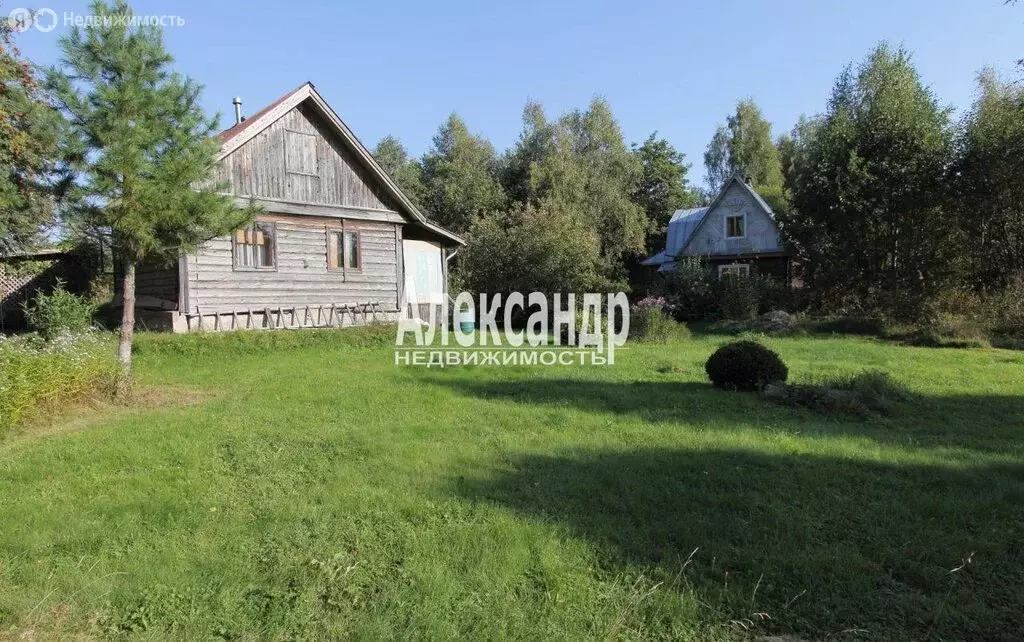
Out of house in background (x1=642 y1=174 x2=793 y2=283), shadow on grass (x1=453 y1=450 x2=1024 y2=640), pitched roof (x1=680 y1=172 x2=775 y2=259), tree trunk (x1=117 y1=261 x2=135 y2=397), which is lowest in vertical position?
shadow on grass (x1=453 y1=450 x2=1024 y2=640)

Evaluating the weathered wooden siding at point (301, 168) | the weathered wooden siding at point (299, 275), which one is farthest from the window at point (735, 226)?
the weathered wooden siding at point (301, 168)

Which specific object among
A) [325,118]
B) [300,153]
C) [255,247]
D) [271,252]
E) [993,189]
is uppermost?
[325,118]

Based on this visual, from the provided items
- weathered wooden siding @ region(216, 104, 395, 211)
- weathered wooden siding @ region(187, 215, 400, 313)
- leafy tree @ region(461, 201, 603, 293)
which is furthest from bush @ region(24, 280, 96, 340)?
leafy tree @ region(461, 201, 603, 293)

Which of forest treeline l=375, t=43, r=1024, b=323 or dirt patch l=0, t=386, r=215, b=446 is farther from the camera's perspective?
forest treeline l=375, t=43, r=1024, b=323

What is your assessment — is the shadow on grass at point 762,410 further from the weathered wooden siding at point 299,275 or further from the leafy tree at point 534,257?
the leafy tree at point 534,257

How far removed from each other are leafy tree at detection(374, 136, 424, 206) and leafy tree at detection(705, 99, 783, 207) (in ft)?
74.0

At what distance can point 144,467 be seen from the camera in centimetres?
521

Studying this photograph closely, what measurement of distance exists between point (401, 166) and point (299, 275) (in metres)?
23.6

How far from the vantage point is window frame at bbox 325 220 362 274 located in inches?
651

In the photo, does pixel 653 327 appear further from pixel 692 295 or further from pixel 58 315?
pixel 58 315

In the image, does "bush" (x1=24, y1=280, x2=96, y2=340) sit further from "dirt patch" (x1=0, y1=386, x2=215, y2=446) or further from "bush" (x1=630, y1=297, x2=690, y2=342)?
"bush" (x1=630, y1=297, x2=690, y2=342)

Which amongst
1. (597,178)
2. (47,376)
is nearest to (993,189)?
(597,178)

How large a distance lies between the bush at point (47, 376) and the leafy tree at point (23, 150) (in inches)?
90.1

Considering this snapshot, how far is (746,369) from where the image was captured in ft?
28.3
